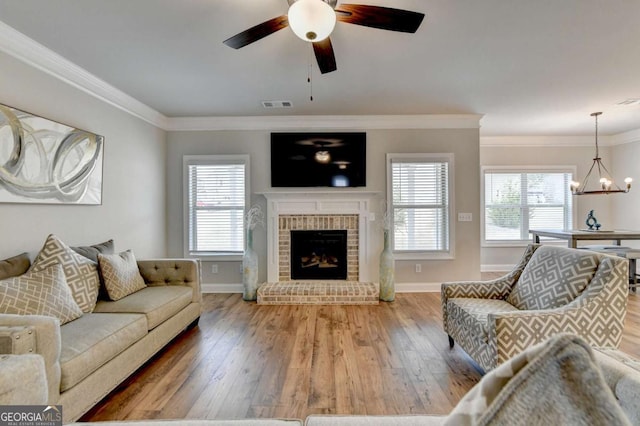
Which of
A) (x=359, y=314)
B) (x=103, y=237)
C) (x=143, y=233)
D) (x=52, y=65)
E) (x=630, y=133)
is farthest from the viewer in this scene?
(x=630, y=133)

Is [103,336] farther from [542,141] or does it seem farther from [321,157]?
[542,141]

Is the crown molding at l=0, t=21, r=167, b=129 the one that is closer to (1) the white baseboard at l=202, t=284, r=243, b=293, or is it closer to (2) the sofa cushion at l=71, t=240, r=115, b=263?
(2) the sofa cushion at l=71, t=240, r=115, b=263

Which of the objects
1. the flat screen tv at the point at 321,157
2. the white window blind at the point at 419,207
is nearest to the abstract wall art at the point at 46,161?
the flat screen tv at the point at 321,157

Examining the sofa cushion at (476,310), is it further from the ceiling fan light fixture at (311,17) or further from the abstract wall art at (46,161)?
the abstract wall art at (46,161)

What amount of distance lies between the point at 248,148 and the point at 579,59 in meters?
3.99

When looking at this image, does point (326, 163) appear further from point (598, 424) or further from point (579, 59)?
point (598, 424)

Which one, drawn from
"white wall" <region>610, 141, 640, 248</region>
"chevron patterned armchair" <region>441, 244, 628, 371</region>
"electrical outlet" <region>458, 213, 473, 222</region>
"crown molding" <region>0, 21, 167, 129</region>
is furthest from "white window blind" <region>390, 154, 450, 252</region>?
"white wall" <region>610, 141, 640, 248</region>

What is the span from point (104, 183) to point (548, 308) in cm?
436

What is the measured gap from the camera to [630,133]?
5.41m

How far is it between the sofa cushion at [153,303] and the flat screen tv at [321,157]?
7.52 feet

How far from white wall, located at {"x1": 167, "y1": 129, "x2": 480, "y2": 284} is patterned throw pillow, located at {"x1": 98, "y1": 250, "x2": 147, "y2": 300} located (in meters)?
1.77

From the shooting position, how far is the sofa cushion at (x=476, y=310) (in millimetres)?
2082

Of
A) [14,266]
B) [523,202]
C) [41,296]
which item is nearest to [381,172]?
[523,202]

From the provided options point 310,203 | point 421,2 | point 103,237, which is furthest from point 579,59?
point 103,237
